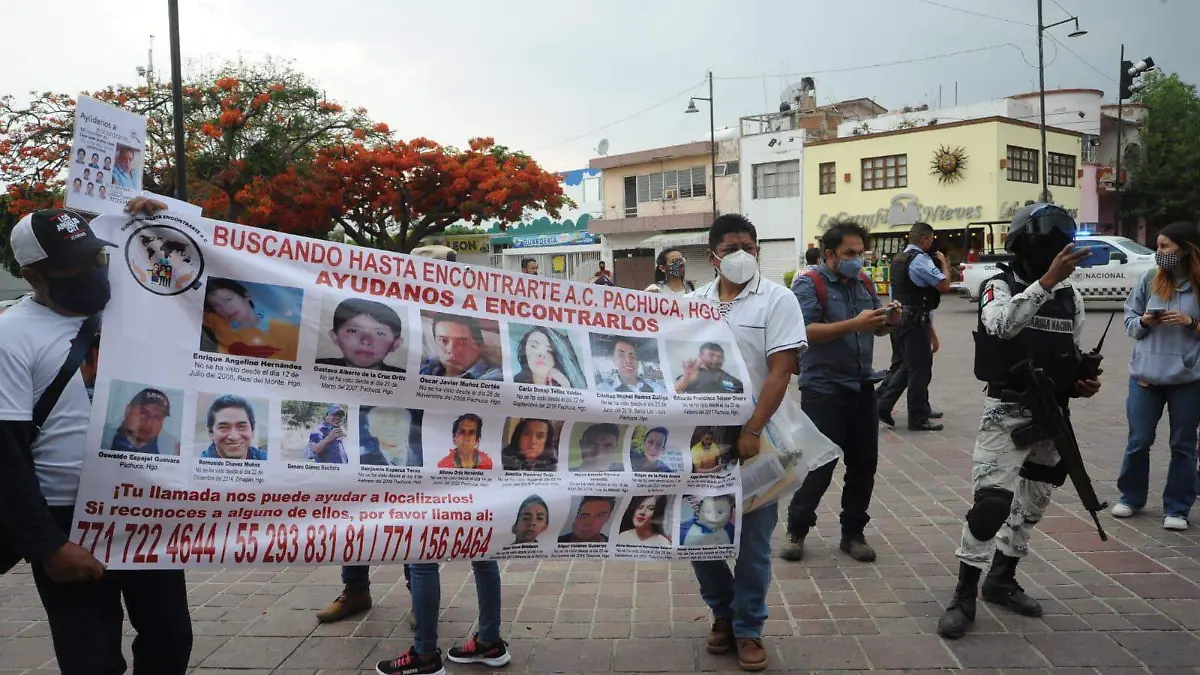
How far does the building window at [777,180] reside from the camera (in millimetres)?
39000

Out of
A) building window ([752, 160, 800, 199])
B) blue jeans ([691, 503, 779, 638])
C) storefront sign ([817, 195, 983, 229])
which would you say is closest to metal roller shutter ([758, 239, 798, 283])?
building window ([752, 160, 800, 199])

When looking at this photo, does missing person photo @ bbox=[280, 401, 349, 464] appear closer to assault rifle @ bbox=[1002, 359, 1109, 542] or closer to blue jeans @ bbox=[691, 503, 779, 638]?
blue jeans @ bbox=[691, 503, 779, 638]

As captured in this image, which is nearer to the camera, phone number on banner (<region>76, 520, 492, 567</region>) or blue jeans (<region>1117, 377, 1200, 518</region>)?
phone number on banner (<region>76, 520, 492, 567</region>)

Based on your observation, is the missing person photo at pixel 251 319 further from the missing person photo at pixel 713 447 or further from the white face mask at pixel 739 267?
the white face mask at pixel 739 267

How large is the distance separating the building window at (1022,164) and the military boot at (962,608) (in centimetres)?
3387

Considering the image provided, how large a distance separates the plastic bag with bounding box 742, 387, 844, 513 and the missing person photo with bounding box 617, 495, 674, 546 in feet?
1.17

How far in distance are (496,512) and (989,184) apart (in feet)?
113

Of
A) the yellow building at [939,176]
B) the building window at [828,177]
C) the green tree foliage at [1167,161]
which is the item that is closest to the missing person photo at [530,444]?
the yellow building at [939,176]

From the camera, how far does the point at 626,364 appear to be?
11.3ft

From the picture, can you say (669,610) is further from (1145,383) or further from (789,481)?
(1145,383)

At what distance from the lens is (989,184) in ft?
110

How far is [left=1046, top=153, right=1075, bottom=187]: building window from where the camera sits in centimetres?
3672

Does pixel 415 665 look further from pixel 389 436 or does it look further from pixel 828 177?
pixel 828 177

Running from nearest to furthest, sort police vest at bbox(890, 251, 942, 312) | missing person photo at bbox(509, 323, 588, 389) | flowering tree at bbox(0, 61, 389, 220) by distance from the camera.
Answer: missing person photo at bbox(509, 323, 588, 389)
police vest at bbox(890, 251, 942, 312)
flowering tree at bbox(0, 61, 389, 220)
